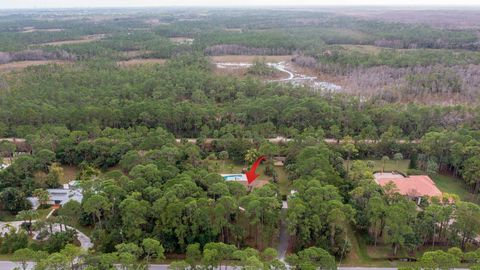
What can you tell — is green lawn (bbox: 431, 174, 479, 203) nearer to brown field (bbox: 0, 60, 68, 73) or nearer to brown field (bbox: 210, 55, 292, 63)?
brown field (bbox: 210, 55, 292, 63)

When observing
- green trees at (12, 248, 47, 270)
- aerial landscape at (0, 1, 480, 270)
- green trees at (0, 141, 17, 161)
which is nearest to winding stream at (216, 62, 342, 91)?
aerial landscape at (0, 1, 480, 270)

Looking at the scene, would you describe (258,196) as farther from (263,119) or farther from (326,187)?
(263,119)

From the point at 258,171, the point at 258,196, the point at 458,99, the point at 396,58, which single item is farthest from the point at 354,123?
the point at 396,58

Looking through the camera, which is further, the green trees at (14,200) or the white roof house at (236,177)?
the white roof house at (236,177)

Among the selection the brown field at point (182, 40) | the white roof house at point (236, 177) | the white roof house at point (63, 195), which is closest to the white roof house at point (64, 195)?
the white roof house at point (63, 195)

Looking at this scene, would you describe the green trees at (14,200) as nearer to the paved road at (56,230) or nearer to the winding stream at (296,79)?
the paved road at (56,230)

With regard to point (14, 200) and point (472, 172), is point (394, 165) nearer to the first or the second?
point (472, 172)
